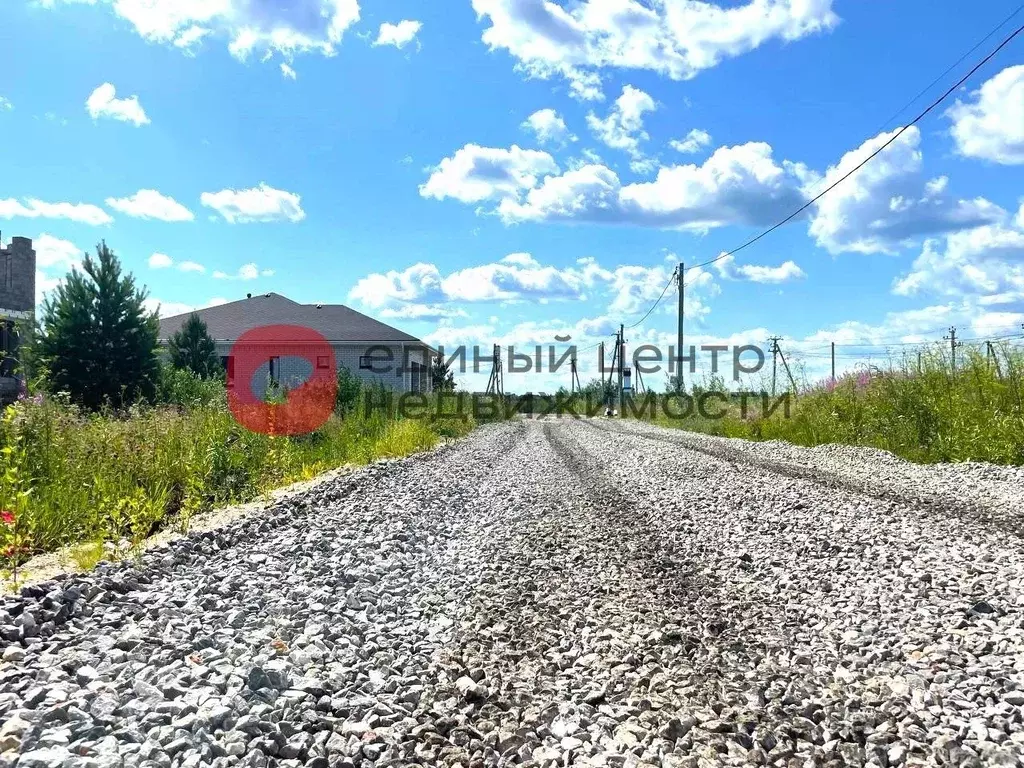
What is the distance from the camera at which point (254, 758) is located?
7.55 feet

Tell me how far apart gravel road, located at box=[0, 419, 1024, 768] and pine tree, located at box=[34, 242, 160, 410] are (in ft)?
39.2

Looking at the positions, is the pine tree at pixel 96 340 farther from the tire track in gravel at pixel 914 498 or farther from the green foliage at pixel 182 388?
the tire track in gravel at pixel 914 498

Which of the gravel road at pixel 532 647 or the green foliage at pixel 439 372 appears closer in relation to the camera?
the gravel road at pixel 532 647

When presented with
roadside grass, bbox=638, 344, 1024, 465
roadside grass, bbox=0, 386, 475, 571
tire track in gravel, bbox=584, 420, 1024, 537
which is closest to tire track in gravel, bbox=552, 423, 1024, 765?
tire track in gravel, bbox=584, 420, 1024, 537

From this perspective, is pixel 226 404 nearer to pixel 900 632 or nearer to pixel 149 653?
pixel 149 653

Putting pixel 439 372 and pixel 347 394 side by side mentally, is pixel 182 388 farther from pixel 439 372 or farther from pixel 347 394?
pixel 439 372

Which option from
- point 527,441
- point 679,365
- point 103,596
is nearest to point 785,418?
point 527,441

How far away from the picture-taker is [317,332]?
35938 millimetres

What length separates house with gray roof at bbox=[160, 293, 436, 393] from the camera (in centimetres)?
3494

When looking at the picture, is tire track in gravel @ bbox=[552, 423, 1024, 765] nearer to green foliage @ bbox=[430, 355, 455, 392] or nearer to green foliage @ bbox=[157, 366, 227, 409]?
green foliage @ bbox=[157, 366, 227, 409]

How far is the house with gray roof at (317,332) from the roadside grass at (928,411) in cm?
2339

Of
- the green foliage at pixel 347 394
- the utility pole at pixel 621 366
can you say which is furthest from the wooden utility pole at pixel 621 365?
the green foliage at pixel 347 394

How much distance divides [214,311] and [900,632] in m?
39.1

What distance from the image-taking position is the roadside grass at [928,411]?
33.1 feet
